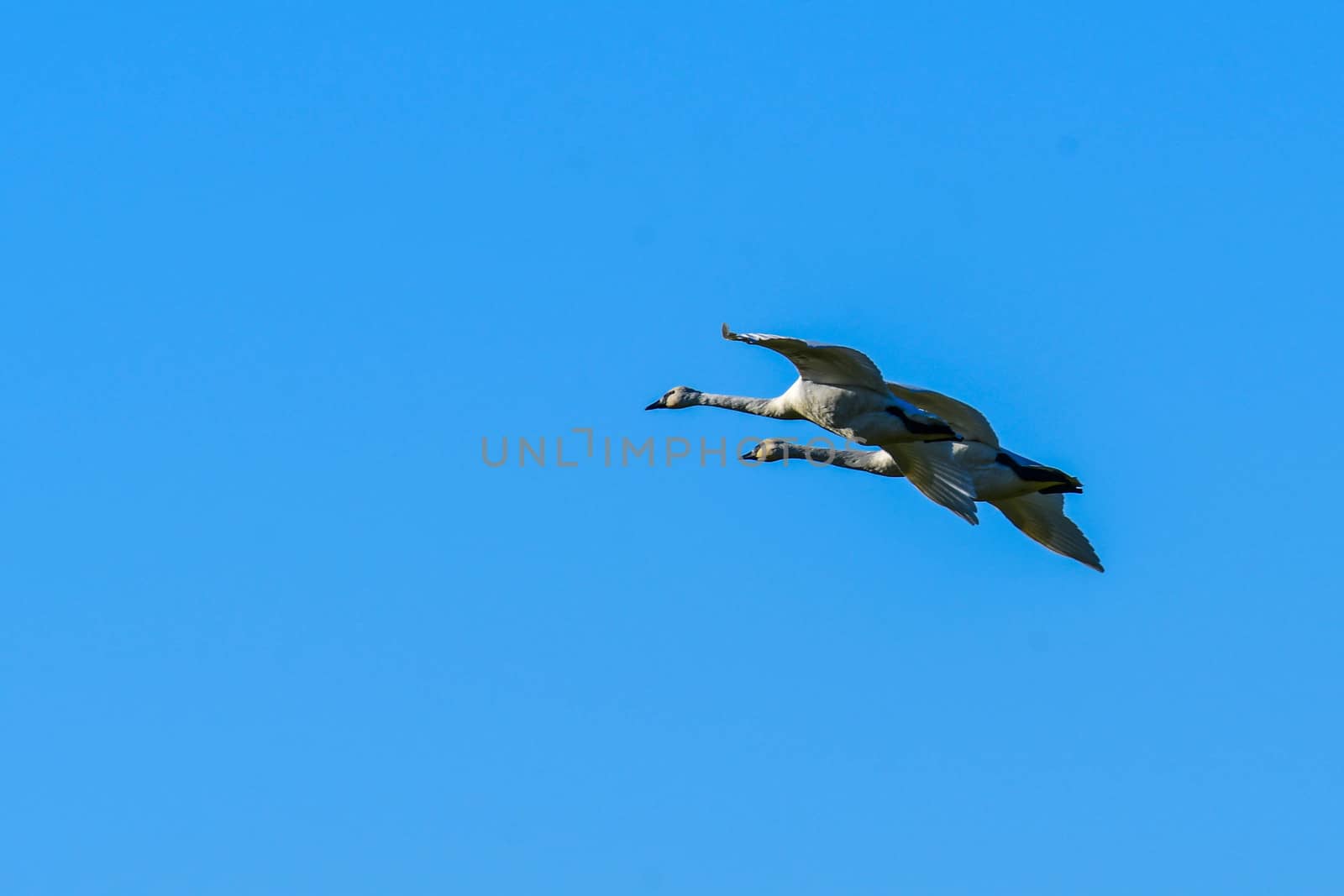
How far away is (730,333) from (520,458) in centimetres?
826

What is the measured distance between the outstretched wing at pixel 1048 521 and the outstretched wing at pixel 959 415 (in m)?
1.68

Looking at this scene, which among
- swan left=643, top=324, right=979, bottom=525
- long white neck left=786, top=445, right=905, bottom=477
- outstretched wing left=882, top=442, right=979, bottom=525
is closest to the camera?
swan left=643, top=324, right=979, bottom=525

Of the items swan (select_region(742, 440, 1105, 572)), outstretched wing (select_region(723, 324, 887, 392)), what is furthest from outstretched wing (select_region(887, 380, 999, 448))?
outstretched wing (select_region(723, 324, 887, 392))

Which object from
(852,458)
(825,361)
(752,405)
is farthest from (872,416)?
(852,458)

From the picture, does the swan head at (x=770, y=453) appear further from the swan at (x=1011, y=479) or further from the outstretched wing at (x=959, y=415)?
the outstretched wing at (x=959, y=415)

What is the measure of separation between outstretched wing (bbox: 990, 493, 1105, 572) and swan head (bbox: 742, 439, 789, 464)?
399 cm

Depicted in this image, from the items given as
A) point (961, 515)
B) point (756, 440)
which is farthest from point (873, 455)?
point (961, 515)

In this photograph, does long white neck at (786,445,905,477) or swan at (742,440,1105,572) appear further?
long white neck at (786,445,905,477)

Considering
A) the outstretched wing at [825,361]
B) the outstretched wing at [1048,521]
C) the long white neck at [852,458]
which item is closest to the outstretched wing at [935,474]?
the outstretched wing at [825,361]

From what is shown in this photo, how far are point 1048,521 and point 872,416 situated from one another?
6.26 metres

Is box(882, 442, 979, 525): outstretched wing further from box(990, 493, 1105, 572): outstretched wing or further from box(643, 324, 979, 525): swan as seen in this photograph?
box(990, 493, 1105, 572): outstretched wing

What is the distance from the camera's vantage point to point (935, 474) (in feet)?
129

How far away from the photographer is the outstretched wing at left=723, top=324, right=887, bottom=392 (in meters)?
36.4

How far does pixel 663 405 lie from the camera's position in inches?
1715
